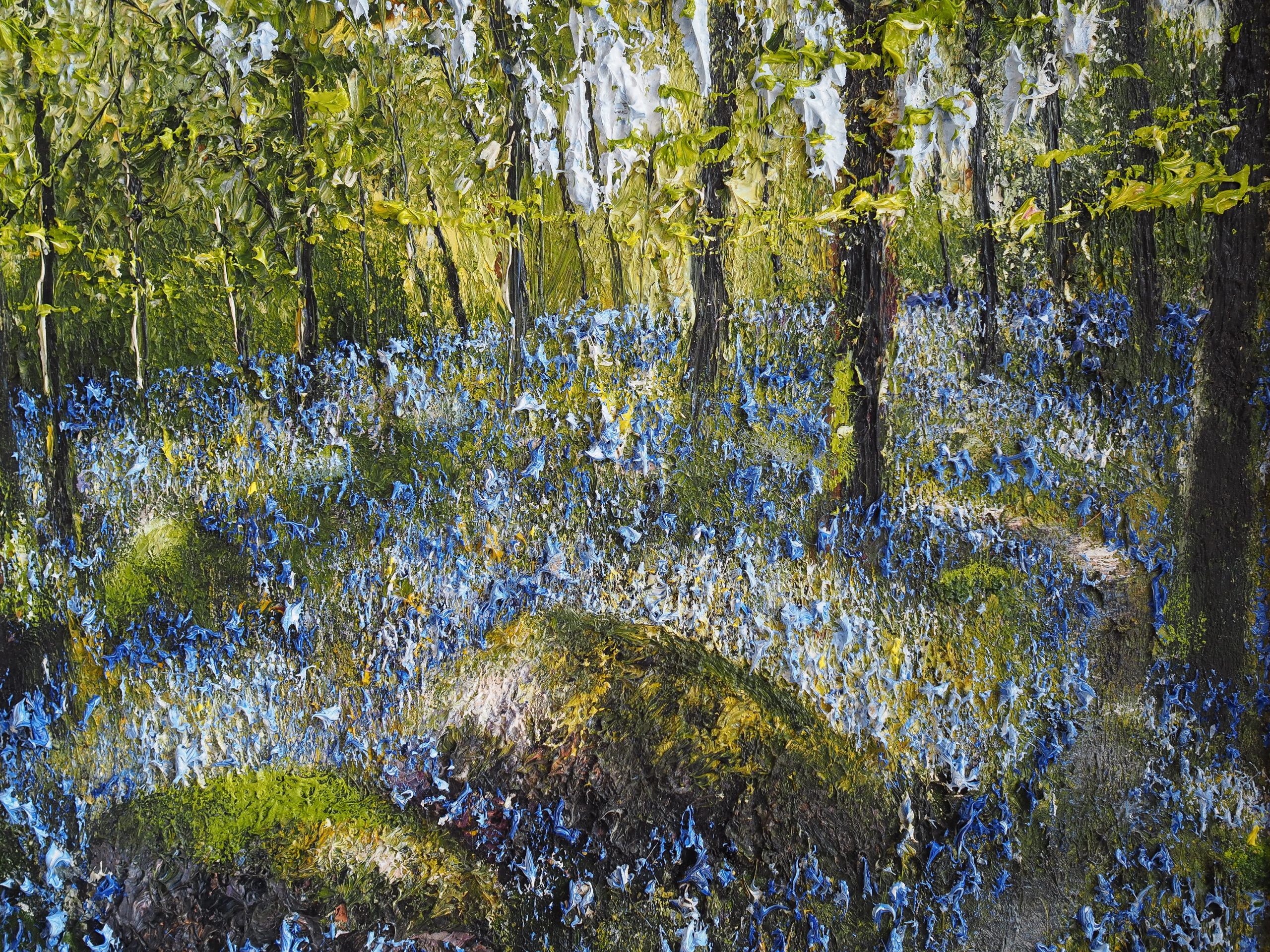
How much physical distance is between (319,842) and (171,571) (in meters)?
0.36

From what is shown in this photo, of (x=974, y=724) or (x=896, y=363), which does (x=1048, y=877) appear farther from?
(x=896, y=363)

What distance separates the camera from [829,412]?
2.75 ft

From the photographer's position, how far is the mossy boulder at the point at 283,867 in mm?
819

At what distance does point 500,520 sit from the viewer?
2.75 ft

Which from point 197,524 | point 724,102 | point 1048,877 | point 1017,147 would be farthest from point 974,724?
point 197,524

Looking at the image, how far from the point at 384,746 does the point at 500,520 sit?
295mm

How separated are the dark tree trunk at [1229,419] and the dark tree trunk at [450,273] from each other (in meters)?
0.84

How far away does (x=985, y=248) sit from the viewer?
821 mm

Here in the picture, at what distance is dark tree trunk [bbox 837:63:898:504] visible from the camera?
829 millimetres

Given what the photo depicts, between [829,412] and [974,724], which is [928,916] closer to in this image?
[974,724]

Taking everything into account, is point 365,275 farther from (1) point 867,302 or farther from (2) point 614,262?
(1) point 867,302

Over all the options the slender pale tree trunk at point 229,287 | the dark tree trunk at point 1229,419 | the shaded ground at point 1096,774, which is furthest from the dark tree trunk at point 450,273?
the dark tree trunk at point 1229,419

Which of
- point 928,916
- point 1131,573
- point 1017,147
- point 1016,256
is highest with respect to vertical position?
point 1017,147

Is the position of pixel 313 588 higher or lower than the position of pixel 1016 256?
lower
